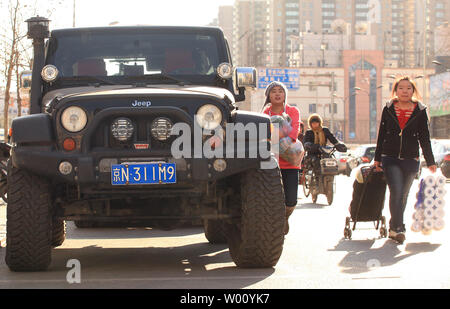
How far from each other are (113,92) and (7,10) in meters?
24.2

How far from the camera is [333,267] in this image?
8.21 metres

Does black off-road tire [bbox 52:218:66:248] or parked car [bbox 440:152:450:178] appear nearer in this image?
black off-road tire [bbox 52:218:66:248]

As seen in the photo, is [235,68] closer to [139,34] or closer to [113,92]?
[139,34]

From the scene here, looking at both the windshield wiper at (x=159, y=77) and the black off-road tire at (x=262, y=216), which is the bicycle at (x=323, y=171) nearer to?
the windshield wiper at (x=159, y=77)

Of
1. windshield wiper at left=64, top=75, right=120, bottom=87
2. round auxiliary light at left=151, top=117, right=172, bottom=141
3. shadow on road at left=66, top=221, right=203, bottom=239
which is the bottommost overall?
shadow on road at left=66, top=221, right=203, bottom=239

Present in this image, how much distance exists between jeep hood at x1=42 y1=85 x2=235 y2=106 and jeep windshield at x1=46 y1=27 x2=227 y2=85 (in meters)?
0.46

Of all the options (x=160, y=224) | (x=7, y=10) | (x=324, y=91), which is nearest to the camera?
(x=160, y=224)

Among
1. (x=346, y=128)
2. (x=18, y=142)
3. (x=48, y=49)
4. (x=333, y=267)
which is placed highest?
(x=48, y=49)

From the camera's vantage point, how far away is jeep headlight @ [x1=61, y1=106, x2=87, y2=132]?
7.77 m

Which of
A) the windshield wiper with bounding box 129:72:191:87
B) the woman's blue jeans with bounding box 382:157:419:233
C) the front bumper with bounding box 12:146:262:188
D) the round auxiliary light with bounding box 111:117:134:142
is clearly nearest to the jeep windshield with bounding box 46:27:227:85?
A: the windshield wiper with bounding box 129:72:191:87

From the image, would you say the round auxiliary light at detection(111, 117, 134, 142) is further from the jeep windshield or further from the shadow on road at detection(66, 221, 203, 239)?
the shadow on road at detection(66, 221, 203, 239)

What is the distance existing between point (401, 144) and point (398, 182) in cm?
43

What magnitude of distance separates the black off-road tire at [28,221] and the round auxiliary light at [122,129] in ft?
2.36
